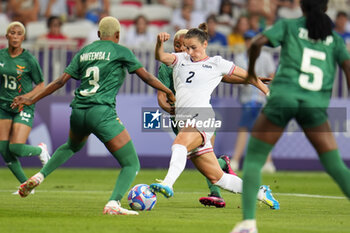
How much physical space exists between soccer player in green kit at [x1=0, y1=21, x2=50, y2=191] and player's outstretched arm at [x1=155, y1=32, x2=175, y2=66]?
3.42 meters

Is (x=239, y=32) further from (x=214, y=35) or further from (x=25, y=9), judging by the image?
(x=25, y=9)

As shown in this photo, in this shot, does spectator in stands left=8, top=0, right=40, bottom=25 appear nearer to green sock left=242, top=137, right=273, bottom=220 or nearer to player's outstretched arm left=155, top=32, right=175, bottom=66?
player's outstretched arm left=155, top=32, right=175, bottom=66

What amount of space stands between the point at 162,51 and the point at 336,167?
3.09m

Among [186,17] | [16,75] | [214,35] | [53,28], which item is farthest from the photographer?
[186,17]

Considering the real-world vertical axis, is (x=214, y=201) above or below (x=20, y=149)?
above

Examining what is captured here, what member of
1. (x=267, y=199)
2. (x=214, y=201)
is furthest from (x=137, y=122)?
(x=267, y=199)

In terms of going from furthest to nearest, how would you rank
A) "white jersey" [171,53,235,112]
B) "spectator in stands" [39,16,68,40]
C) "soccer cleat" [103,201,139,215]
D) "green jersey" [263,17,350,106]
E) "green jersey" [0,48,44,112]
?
"spectator in stands" [39,16,68,40]
"green jersey" [0,48,44,112]
"white jersey" [171,53,235,112]
"soccer cleat" [103,201,139,215]
"green jersey" [263,17,350,106]

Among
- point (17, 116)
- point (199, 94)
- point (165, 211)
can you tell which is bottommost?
point (165, 211)

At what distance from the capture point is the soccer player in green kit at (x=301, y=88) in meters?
7.54

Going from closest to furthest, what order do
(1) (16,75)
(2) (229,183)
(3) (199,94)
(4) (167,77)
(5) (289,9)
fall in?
(3) (199,94)
(2) (229,183)
(4) (167,77)
(1) (16,75)
(5) (289,9)

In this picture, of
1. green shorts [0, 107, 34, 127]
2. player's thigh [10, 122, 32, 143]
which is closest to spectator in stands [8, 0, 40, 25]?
green shorts [0, 107, 34, 127]

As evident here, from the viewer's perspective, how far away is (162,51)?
10117 mm

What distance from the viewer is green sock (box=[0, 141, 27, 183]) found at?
1324cm

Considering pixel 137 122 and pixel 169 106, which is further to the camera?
pixel 137 122
